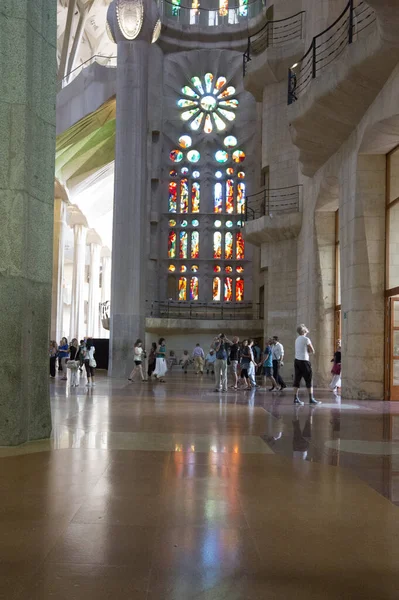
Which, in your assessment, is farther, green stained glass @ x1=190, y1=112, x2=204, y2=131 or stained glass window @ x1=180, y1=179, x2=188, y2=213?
green stained glass @ x1=190, y1=112, x2=204, y2=131

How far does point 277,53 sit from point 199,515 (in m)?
23.8

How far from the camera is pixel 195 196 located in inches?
1630

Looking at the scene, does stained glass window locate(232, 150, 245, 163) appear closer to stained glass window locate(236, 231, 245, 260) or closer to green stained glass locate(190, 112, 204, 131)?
green stained glass locate(190, 112, 204, 131)

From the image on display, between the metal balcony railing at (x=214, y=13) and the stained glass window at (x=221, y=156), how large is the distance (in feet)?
25.3

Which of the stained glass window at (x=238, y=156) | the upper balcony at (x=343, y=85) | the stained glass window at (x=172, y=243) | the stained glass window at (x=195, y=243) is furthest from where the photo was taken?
the stained glass window at (x=238, y=156)

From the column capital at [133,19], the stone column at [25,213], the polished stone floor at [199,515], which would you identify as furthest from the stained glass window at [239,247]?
the stone column at [25,213]

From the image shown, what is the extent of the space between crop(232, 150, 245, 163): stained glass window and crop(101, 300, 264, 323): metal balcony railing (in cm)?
919

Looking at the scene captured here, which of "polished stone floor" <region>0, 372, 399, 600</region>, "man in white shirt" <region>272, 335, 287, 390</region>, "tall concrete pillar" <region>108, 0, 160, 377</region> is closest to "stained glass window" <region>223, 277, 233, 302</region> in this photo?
"tall concrete pillar" <region>108, 0, 160, 377</region>

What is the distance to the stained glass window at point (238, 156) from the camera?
42156mm

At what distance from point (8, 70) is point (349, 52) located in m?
8.16

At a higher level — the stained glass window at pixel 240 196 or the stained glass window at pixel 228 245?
the stained glass window at pixel 240 196

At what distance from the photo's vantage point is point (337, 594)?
3041 mm

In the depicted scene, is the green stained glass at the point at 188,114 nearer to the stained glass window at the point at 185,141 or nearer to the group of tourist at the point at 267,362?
the stained glass window at the point at 185,141

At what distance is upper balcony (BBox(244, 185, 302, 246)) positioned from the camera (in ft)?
78.0
